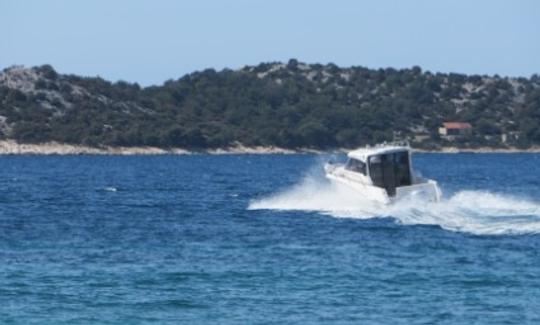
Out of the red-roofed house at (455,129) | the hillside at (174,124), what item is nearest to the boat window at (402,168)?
the hillside at (174,124)

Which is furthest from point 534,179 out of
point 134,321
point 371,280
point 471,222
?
point 134,321

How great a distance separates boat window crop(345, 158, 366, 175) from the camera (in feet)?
180

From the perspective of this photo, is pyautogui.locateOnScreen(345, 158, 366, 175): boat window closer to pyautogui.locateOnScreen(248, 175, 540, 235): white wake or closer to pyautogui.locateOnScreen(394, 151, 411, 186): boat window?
pyautogui.locateOnScreen(248, 175, 540, 235): white wake

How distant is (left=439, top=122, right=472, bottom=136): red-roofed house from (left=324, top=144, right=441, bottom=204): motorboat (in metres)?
136

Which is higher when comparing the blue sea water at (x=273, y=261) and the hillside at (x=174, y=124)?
the hillside at (x=174, y=124)

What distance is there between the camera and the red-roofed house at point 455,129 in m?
190

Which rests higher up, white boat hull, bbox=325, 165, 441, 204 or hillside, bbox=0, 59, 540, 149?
hillside, bbox=0, 59, 540, 149

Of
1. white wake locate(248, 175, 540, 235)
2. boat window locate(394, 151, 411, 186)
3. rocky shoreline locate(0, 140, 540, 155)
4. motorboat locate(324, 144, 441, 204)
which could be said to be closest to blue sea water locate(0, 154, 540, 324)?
white wake locate(248, 175, 540, 235)

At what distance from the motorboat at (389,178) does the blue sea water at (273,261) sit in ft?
1.70

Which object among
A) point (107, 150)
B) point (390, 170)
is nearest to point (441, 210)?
point (390, 170)

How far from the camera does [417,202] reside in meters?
51.6

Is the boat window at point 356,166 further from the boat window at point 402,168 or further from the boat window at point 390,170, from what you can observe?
the boat window at point 402,168

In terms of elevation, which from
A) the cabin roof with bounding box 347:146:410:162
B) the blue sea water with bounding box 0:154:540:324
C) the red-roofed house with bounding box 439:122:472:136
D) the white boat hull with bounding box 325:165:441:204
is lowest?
the blue sea water with bounding box 0:154:540:324

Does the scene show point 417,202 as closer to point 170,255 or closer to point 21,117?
point 170,255
